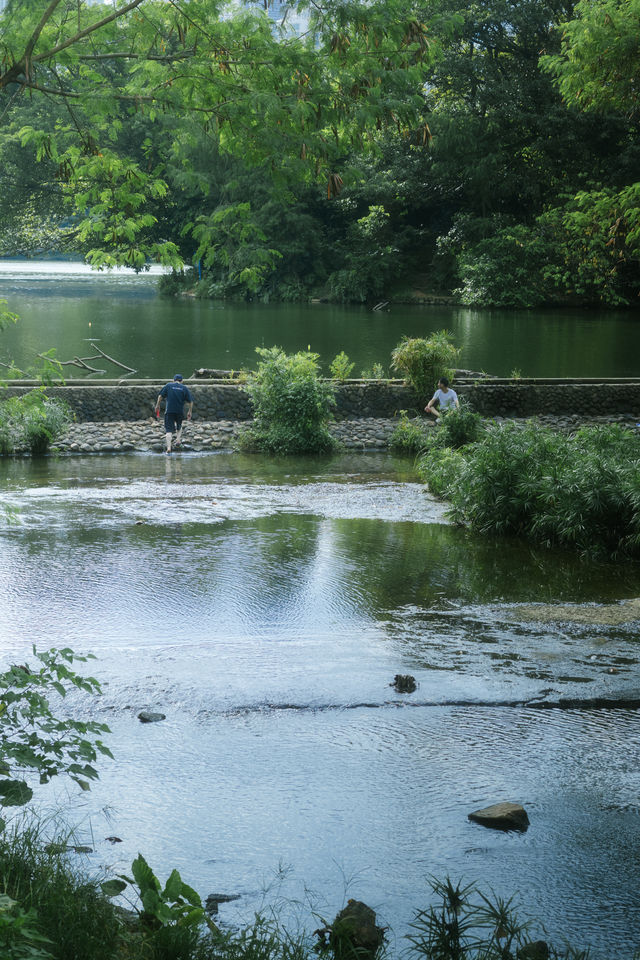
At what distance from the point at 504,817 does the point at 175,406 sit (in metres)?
15.2

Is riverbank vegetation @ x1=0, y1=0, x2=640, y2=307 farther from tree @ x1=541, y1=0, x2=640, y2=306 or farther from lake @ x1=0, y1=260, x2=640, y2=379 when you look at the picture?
lake @ x1=0, y1=260, x2=640, y2=379

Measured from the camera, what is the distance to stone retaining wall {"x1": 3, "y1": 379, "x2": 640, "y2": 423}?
69.8 ft

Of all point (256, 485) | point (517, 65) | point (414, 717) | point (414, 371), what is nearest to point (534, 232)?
point (517, 65)

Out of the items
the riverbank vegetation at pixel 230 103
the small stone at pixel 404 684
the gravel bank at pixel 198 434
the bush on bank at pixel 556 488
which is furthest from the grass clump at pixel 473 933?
the gravel bank at pixel 198 434

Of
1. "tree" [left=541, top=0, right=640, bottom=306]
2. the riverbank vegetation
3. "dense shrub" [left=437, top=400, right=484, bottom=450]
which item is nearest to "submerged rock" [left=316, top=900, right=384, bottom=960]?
the riverbank vegetation

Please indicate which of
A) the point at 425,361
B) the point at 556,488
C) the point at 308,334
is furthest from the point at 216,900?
the point at 308,334

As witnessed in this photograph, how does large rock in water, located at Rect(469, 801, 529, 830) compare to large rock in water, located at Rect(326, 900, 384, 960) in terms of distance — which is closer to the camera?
large rock in water, located at Rect(326, 900, 384, 960)

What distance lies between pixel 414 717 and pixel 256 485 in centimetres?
1000

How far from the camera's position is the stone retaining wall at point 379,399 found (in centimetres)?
2128

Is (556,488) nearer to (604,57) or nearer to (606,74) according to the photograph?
(604,57)

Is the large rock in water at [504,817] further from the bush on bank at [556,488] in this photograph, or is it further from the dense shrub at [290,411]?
the dense shrub at [290,411]

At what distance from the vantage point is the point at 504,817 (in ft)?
14.7

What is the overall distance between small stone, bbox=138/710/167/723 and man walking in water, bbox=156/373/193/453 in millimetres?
13353

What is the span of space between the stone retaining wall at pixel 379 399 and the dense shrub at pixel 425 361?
1.31 ft
